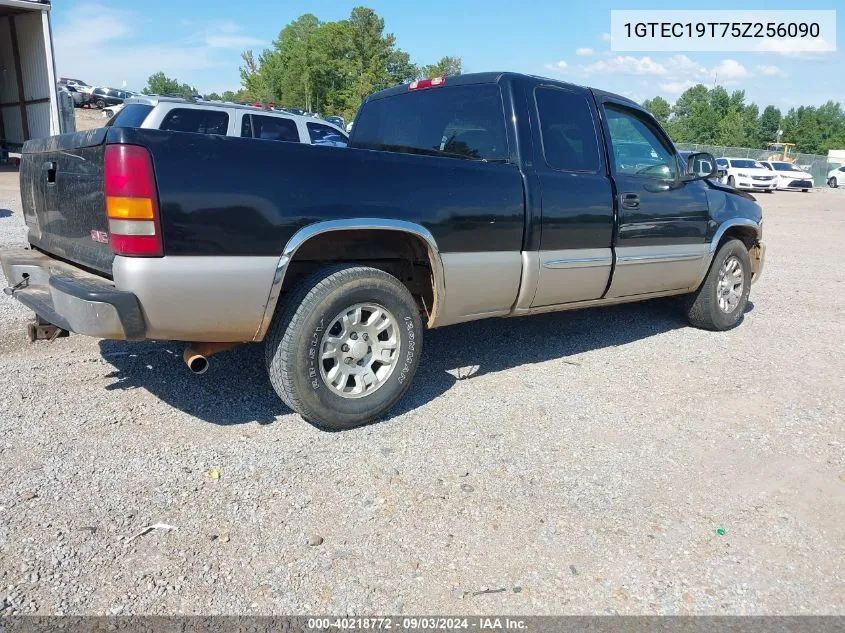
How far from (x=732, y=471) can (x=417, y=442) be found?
1602mm

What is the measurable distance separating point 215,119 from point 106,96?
30.9 meters

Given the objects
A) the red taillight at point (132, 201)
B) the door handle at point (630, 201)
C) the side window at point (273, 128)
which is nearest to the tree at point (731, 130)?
the side window at point (273, 128)

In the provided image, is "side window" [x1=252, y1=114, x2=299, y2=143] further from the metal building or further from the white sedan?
the metal building

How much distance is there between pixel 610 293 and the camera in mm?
4844

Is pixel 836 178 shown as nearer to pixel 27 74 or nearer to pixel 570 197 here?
pixel 27 74

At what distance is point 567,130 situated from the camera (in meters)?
4.47

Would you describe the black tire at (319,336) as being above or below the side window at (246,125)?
below

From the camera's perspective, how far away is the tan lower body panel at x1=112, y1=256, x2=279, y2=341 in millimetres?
2871

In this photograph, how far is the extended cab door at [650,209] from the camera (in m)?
4.73

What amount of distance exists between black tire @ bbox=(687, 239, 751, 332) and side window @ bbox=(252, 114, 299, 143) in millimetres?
6274

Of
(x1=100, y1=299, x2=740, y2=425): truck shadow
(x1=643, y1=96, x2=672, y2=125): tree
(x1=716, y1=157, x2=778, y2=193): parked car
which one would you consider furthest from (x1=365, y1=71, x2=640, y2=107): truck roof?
(x1=643, y1=96, x2=672, y2=125): tree

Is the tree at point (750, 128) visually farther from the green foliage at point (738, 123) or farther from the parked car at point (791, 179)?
the parked car at point (791, 179)

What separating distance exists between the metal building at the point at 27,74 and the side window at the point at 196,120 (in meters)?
13.1

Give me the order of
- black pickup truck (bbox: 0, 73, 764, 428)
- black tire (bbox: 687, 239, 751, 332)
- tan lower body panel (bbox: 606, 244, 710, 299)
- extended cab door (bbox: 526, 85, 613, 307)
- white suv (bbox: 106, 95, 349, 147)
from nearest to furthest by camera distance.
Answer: black pickup truck (bbox: 0, 73, 764, 428) → extended cab door (bbox: 526, 85, 613, 307) → tan lower body panel (bbox: 606, 244, 710, 299) → black tire (bbox: 687, 239, 751, 332) → white suv (bbox: 106, 95, 349, 147)
